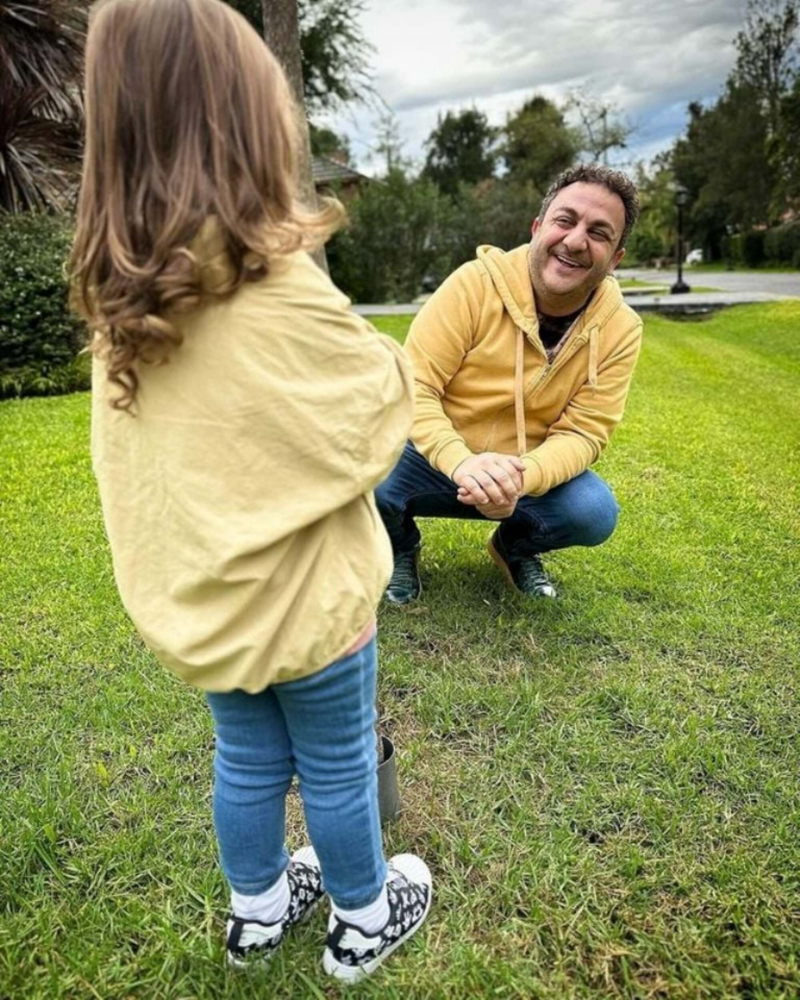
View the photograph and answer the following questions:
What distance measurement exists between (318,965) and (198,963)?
0.69 ft

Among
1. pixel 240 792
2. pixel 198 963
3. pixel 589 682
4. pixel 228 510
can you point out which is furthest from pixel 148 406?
pixel 589 682

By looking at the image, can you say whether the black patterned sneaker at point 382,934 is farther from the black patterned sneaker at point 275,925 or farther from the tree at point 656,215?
the tree at point 656,215

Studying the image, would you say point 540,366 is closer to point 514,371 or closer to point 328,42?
point 514,371

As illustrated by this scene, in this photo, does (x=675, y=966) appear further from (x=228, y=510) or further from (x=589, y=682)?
(x=228, y=510)

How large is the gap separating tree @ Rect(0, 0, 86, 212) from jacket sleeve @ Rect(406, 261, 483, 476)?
20.0ft

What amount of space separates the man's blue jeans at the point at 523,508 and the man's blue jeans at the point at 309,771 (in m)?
1.39

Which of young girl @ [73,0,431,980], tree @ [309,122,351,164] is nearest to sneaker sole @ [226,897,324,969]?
young girl @ [73,0,431,980]

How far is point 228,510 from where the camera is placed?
1.05 metres

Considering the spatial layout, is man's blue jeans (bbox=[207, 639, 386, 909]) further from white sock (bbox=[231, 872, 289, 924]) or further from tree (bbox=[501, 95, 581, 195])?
tree (bbox=[501, 95, 581, 195])

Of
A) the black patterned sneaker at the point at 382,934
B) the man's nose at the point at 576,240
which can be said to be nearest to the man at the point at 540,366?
the man's nose at the point at 576,240

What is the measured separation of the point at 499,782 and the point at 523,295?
138 cm

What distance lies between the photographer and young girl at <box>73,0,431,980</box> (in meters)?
0.95

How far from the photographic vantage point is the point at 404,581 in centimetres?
276

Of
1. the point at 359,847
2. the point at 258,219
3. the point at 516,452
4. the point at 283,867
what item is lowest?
the point at 283,867
